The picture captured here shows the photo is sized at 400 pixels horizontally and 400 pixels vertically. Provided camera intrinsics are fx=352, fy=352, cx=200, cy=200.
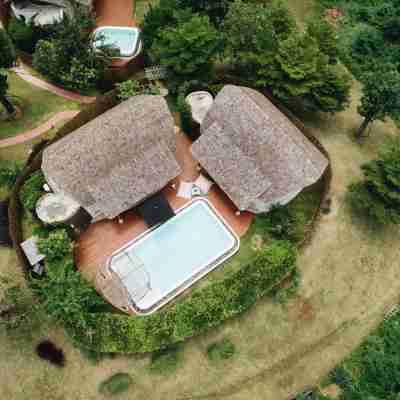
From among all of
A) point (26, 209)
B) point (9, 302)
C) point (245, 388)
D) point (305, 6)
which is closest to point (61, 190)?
point (26, 209)

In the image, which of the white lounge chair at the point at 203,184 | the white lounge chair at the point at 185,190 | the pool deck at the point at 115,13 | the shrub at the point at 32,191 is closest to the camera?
the shrub at the point at 32,191

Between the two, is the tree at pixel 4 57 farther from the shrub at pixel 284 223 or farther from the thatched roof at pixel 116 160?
the shrub at pixel 284 223

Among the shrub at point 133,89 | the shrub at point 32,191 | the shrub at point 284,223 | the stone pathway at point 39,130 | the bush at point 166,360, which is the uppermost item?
the shrub at point 133,89

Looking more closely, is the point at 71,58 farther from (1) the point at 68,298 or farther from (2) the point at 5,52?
(1) the point at 68,298

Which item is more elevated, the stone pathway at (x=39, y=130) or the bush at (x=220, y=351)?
the stone pathway at (x=39, y=130)

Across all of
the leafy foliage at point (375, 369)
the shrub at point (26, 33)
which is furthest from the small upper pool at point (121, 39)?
the leafy foliage at point (375, 369)

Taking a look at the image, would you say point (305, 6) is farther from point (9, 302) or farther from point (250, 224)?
point (9, 302)

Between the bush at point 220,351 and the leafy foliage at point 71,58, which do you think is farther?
the leafy foliage at point 71,58
